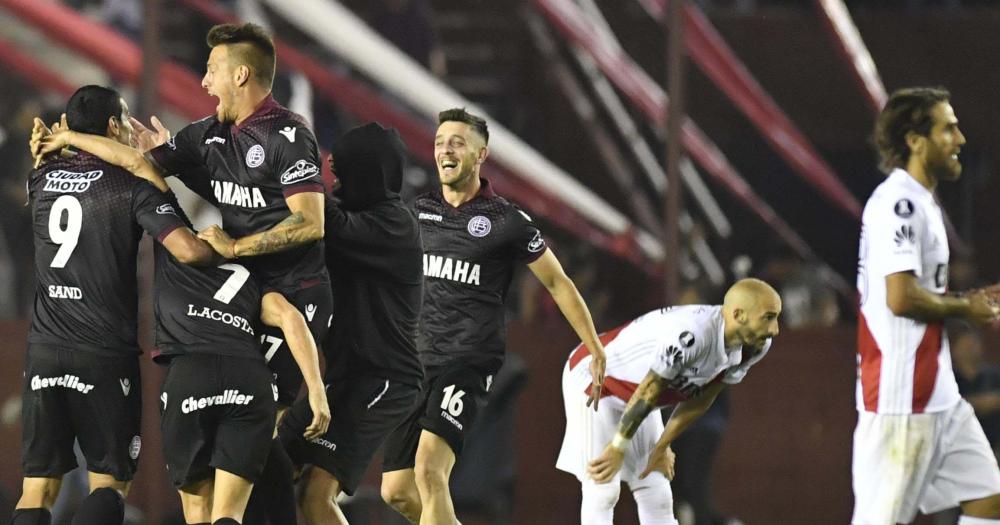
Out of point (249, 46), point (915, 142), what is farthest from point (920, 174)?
point (249, 46)

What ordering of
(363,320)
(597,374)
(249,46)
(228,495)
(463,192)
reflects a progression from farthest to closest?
(463,192) < (597,374) < (363,320) < (249,46) < (228,495)

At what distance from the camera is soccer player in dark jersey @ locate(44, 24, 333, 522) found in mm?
6750

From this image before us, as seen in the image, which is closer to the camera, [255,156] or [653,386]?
[255,156]

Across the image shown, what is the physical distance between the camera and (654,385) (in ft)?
25.2

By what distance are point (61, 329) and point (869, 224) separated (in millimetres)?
3496

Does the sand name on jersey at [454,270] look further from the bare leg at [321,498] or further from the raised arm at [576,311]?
the bare leg at [321,498]

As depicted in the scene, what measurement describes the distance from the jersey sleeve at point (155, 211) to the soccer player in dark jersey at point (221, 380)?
6.2 inches

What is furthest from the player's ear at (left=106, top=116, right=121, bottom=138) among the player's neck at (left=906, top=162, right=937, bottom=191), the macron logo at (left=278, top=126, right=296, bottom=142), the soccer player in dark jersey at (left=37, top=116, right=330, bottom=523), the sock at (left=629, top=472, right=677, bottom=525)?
the player's neck at (left=906, top=162, right=937, bottom=191)

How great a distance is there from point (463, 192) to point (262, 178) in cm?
177

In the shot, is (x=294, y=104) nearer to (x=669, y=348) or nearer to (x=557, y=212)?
(x=557, y=212)

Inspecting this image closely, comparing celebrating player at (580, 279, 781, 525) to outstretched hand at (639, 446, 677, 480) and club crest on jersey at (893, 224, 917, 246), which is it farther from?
club crest on jersey at (893, 224, 917, 246)

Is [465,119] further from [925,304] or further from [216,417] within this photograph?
[925,304]

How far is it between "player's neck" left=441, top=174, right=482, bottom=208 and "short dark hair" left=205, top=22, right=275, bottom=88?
1651 millimetres

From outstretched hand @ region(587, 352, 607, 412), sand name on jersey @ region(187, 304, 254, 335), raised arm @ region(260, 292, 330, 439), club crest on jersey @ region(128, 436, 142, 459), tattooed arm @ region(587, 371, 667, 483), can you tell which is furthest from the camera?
outstretched hand @ region(587, 352, 607, 412)
